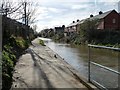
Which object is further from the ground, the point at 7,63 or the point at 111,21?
the point at 111,21

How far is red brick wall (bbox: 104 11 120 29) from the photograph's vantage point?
5866 cm

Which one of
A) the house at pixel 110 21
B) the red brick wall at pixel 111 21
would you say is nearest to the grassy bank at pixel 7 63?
the house at pixel 110 21

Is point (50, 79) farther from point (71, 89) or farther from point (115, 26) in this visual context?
point (115, 26)

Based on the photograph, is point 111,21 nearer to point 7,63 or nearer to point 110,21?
point 110,21

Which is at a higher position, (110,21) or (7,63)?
(110,21)

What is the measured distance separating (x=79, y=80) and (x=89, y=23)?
43.4 m

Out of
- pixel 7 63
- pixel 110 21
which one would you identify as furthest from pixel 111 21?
→ pixel 7 63

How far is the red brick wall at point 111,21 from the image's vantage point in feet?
192

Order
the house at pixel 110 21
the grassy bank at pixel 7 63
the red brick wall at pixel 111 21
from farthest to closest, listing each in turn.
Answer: the red brick wall at pixel 111 21 < the house at pixel 110 21 < the grassy bank at pixel 7 63

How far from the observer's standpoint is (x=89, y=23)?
51250 mm

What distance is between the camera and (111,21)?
5906cm

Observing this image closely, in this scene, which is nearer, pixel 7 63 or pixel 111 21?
pixel 7 63

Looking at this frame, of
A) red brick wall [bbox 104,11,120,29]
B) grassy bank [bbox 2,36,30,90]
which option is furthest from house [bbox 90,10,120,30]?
grassy bank [bbox 2,36,30,90]

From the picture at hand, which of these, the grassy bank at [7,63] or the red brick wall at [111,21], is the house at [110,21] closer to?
the red brick wall at [111,21]
